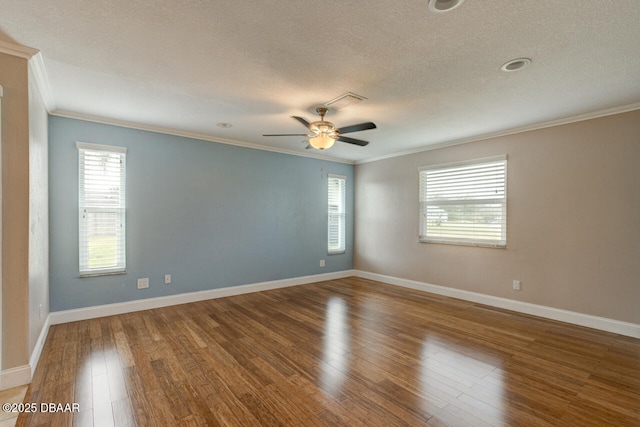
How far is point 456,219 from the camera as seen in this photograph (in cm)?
489

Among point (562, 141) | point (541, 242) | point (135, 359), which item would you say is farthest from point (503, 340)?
point (135, 359)

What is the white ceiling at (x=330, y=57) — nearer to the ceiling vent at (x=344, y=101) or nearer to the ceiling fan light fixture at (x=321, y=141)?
the ceiling vent at (x=344, y=101)

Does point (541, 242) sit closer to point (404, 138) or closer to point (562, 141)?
point (562, 141)

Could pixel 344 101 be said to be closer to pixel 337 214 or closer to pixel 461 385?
pixel 461 385

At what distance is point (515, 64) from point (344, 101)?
1561 mm

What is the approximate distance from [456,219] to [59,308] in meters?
5.78

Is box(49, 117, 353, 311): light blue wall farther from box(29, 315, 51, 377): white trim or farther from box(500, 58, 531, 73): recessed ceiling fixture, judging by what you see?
box(500, 58, 531, 73): recessed ceiling fixture

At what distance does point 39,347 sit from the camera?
2.79 m

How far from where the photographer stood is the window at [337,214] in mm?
6414

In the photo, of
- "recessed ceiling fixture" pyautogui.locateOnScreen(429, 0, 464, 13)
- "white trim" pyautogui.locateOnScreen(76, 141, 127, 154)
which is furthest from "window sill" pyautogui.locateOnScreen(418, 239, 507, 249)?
"white trim" pyautogui.locateOnScreen(76, 141, 127, 154)

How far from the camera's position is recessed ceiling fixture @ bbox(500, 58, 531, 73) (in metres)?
2.38

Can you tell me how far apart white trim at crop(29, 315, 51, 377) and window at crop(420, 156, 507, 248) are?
5.26 m

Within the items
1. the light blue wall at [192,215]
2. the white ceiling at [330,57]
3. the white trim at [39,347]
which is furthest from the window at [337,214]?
the white trim at [39,347]

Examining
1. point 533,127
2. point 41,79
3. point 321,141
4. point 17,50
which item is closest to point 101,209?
point 41,79
